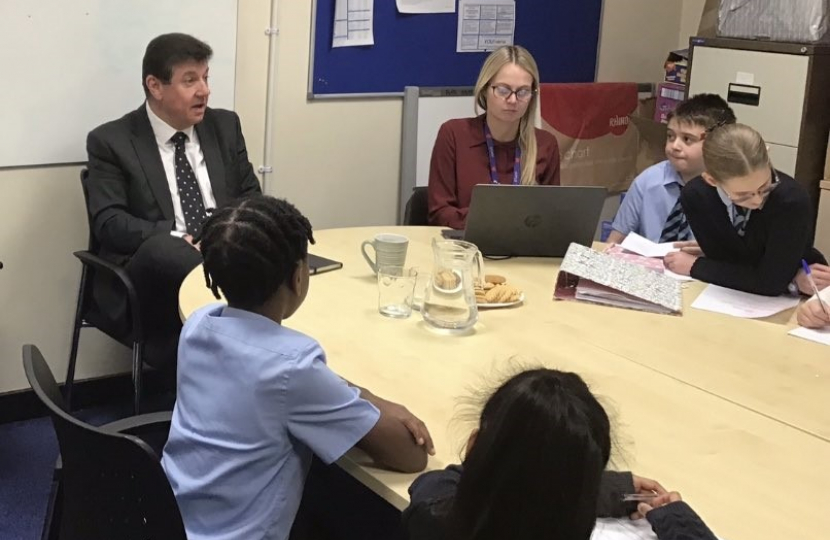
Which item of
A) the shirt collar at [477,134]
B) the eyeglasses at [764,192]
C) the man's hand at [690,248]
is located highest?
the shirt collar at [477,134]

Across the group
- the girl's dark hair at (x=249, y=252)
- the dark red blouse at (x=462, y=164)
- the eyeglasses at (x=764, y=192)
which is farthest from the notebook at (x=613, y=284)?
the girl's dark hair at (x=249, y=252)

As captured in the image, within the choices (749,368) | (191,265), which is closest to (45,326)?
(191,265)

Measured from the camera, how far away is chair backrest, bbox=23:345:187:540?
142 cm

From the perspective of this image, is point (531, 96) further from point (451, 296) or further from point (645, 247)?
point (451, 296)

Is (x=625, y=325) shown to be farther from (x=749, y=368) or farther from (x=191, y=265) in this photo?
(x=191, y=265)

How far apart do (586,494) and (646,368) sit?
91 centimetres

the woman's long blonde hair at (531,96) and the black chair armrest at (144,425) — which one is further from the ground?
the woman's long blonde hair at (531,96)

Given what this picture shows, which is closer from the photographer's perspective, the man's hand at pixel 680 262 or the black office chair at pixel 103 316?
the man's hand at pixel 680 262

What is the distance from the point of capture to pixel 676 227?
10.3 feet

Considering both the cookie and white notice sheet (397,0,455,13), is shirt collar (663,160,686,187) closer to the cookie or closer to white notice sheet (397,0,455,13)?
the cookie

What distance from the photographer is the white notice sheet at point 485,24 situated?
4048mm

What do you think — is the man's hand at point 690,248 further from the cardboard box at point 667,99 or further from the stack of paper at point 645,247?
the cardboard box at point 667,99

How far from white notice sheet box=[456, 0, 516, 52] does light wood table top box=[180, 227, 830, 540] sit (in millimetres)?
1711

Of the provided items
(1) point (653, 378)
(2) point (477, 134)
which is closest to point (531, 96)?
(2) point (477, 134)
